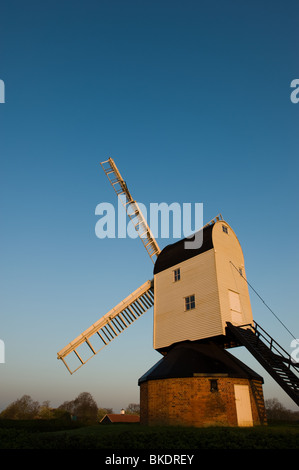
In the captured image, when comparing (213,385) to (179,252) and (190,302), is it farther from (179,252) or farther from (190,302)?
(179,252)

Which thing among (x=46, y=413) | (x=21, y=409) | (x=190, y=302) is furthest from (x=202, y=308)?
(x=21, y=409)

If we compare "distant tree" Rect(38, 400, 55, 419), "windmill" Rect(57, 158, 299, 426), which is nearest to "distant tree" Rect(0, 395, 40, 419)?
"distant tree" Rect(38, 400, 55, 419)

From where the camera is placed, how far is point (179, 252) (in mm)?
22578

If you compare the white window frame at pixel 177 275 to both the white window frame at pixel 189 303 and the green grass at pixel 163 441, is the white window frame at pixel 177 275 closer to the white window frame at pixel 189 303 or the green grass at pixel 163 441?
the white window frame at pixel 189 303

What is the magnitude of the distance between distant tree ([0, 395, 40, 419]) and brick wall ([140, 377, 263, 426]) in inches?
1968

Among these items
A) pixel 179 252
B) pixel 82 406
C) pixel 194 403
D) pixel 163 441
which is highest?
pixel 179 252

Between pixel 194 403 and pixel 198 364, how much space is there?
2002mm

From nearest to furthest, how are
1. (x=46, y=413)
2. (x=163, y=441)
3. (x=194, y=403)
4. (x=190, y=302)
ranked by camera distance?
(x=163, y=441) < (x=194, y=403) < (x=190, y=302) < (x=46, y=413)

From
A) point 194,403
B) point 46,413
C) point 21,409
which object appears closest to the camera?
point 194,403

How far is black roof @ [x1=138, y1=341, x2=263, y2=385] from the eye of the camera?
16.2 meters

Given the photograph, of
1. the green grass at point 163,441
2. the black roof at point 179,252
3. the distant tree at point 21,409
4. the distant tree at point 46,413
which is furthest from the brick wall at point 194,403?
the distant tree at point 21,409

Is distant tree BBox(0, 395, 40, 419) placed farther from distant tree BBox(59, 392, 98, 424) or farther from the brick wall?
the brick wall
